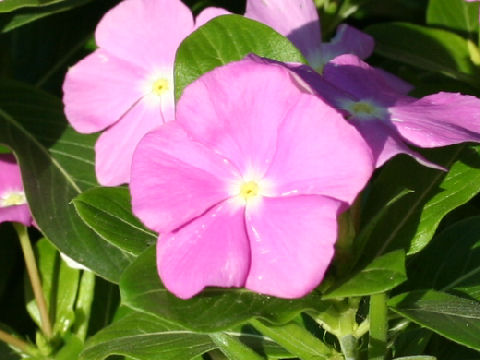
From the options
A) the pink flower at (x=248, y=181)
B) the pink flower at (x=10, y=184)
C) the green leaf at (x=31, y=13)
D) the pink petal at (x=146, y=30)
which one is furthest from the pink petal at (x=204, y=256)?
the green leaf at (x=31, y=13)

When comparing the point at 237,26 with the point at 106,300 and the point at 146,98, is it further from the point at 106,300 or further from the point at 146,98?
the point at 106,300

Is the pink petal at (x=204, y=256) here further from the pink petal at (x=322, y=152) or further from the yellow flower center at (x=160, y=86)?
the yellow flower center at (x=160, y=86)

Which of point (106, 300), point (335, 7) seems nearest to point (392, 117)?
point (335, 7)

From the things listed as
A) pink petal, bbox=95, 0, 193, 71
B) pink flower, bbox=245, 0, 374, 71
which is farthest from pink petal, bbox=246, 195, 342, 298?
pink petal, bbox=95, 0, 193, 71

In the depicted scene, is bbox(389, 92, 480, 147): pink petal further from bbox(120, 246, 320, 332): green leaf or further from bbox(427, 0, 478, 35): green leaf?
bbox(427, 0, 478, 35): green leaf

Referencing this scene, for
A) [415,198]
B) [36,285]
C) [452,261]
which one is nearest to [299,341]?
[415,198]

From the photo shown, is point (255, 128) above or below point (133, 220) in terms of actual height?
above

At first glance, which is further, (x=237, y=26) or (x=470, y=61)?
(x=470, y=61)

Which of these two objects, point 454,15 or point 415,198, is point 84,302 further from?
point 454,15
